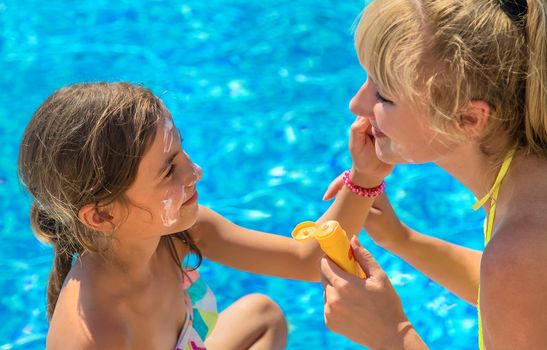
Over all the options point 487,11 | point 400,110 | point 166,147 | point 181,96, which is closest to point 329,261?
point 400,110

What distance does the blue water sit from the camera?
3250 millimetres

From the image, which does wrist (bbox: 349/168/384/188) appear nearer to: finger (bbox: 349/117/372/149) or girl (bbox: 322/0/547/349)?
finger (bbox: 349/117/372/149)

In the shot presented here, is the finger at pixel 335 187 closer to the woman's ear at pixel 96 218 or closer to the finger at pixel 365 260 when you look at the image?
the finger at pixel 365 260

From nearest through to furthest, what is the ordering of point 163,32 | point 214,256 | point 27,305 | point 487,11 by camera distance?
1. point 487,11
2. point 214,256
3. point 27,305
4. point 163,32

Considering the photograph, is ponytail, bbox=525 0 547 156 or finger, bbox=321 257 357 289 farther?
finger, bbox=321 257 357 289

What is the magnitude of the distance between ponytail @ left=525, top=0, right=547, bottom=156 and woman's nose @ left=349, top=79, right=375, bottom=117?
0.39 m

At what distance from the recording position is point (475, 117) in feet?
5.49

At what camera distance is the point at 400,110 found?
1796mm

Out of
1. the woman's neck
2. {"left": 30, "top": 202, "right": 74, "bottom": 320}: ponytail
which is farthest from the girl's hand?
{"left": 30, "top": 202, "right": 74, "bottom": 320}: ponytail

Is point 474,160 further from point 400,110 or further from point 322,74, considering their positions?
point 322,74

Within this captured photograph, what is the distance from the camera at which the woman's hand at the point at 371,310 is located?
1.80 meters

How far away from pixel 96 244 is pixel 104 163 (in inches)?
10.1

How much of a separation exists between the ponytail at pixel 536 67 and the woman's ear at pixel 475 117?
0.08 m

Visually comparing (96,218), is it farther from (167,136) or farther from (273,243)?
(273,243)
